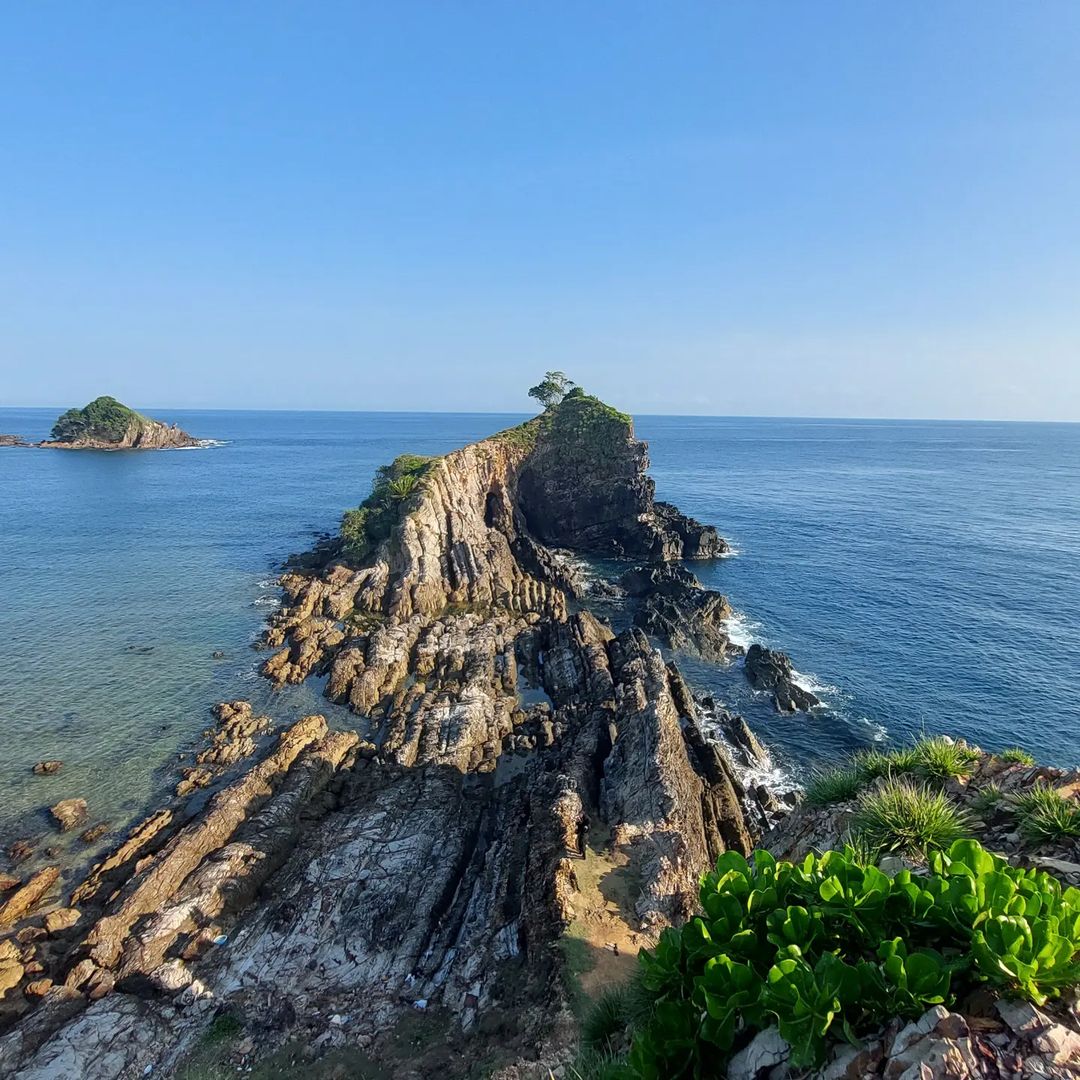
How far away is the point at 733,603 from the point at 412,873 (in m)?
41.3

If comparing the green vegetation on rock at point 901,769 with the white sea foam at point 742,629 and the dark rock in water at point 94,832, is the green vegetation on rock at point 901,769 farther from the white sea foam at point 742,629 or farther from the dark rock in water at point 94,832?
the white sea foam at point 742,629

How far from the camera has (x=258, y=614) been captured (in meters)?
49.5

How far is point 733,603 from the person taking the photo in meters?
57.0

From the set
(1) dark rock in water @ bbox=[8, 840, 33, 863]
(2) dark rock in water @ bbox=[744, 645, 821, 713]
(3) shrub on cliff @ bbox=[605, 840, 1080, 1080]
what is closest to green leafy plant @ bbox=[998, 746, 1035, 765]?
(3) shrub on cliff @ bbox=[605, 840, 1080, 1080]

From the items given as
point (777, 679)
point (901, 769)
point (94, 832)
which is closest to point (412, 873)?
point (94, 832)

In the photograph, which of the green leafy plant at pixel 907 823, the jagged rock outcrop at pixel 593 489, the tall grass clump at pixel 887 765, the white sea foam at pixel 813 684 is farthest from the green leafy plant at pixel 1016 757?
the jagged rock outcrop at pixel 593 489

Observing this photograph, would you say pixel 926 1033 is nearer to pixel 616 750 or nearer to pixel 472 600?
pixel 616 750

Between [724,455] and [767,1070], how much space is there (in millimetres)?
188733

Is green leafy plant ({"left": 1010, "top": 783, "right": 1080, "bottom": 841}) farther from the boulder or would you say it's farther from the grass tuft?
the boulder

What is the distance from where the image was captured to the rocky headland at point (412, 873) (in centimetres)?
1648

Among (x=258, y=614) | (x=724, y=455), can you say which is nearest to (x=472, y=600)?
(x=258, y=614)

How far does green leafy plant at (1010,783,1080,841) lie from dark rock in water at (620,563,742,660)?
115 ft

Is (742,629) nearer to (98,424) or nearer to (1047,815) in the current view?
(1047,815)

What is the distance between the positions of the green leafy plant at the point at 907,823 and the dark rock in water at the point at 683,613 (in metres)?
34.8
